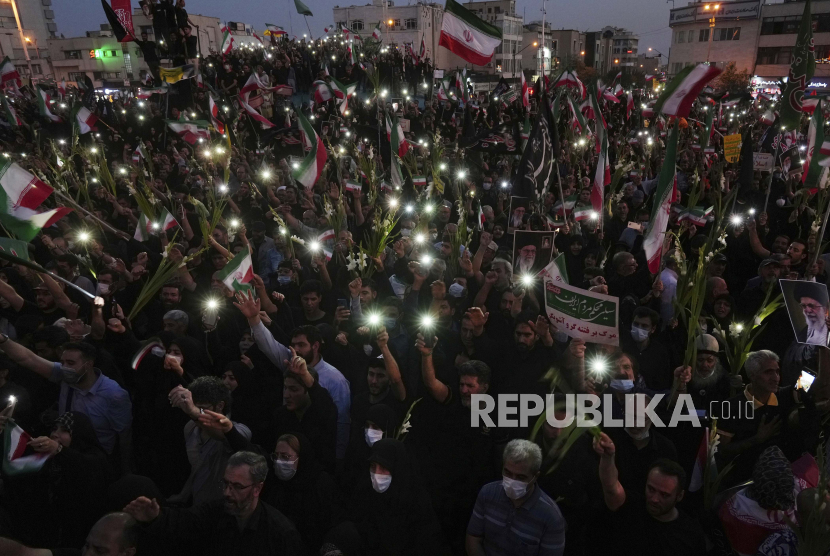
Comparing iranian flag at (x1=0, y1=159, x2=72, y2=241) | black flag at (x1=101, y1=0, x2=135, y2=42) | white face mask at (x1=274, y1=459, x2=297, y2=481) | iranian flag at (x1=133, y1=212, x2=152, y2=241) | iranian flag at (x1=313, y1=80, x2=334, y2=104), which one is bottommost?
white face mask at (x1=274, y1=459, x2=297, y2=481)

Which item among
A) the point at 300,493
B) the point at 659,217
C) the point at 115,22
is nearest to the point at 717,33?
the point at 115,22

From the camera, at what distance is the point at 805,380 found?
13.6 feet

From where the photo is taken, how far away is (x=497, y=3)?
80312 mm

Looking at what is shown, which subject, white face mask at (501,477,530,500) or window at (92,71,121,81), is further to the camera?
window at (92,71,121,81)

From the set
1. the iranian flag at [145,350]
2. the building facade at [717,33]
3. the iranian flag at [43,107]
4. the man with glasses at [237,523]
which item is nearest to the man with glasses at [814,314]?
the man with glasses at [237,523]

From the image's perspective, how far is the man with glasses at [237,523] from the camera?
285 cm

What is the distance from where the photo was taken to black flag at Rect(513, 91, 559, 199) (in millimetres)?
7203

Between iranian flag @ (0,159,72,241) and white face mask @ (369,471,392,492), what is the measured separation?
362 centimetres

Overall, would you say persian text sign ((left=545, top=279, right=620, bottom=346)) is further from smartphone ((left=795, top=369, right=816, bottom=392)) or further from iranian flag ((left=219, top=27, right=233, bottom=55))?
iranian flag ((left=219, top=27, right=233, bottom=55))

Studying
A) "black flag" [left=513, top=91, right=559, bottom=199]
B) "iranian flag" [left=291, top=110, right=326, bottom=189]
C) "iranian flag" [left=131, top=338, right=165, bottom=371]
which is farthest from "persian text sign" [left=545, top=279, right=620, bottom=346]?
"iranian flag" [left=291, top=110, right=326, bottom=189]

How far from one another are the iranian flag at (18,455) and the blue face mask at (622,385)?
3740 mm

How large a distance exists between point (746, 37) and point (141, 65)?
67181mm

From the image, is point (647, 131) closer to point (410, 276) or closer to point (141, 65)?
point (410, 276)

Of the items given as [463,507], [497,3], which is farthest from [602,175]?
[497,3]
